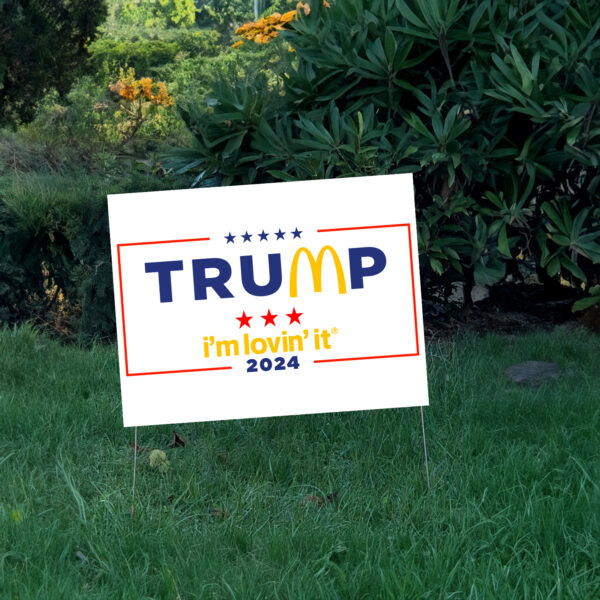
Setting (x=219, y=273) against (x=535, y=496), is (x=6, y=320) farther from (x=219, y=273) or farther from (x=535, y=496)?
(x=535, y=496)

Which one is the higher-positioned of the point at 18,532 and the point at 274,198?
the point at 274,198

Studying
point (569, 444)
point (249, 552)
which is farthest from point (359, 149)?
point (249, 552)

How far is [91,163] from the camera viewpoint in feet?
32.3

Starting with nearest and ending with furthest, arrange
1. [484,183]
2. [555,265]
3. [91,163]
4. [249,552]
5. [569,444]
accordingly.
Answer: [249,552]
[569,444]
[555,265]
[484,183]
[91,163]

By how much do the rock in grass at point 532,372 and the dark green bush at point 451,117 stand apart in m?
0.53

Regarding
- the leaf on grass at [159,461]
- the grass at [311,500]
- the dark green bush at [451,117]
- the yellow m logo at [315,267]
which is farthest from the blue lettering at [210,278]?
the dark green bush at [451,117]

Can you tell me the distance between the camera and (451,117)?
4785mm

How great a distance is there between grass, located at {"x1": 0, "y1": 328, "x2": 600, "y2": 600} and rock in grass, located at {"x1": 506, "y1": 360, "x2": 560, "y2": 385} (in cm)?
9

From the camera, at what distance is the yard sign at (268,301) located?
3.57 metres

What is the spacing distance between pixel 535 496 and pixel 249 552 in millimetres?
1100

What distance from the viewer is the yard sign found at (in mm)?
3570

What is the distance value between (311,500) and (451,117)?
2208mm

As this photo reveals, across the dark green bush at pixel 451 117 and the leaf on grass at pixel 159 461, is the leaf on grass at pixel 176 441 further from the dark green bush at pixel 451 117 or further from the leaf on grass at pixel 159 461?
the dark green bush at pixel 451 117

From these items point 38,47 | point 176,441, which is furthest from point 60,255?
point 38,47
